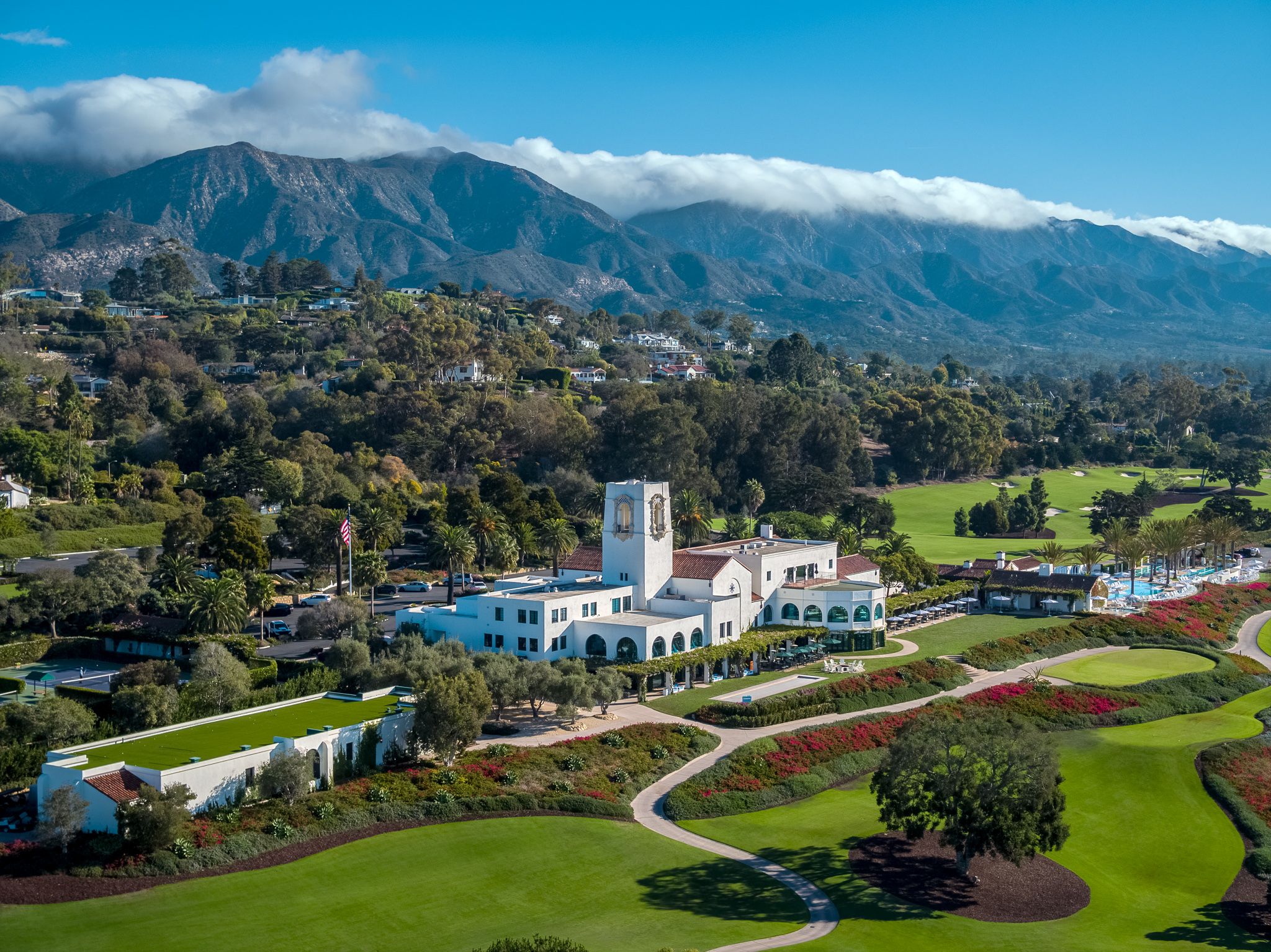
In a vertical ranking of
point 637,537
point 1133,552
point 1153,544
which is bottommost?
point 1133,552

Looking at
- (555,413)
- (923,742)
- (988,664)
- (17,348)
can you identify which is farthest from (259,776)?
(17,348)

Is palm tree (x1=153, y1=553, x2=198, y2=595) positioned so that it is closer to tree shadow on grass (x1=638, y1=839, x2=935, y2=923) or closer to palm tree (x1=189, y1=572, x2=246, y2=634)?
palm tree (x1=189, y1=572, x2=246, y2=634)

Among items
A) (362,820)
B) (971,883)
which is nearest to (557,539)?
(362,820)

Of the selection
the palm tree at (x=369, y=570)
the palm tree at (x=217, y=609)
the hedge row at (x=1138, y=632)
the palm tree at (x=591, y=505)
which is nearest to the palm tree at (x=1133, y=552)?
the hedge row at (x=1138, y=632)

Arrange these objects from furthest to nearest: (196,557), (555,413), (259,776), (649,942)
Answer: (555,413)
(196,557)
(259,776)
(649,942)

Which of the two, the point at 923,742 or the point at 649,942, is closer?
the point at 649,942

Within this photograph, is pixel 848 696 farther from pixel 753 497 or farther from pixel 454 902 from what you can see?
pixel 753 497

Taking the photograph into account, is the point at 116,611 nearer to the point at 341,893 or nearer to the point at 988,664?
the point at 341,893

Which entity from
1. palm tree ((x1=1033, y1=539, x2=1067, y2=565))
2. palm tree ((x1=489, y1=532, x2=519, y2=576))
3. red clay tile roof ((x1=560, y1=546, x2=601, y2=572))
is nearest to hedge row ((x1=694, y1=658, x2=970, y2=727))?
red clay tile roof ((x1=560, y1=546, x2=601, y2=572))
